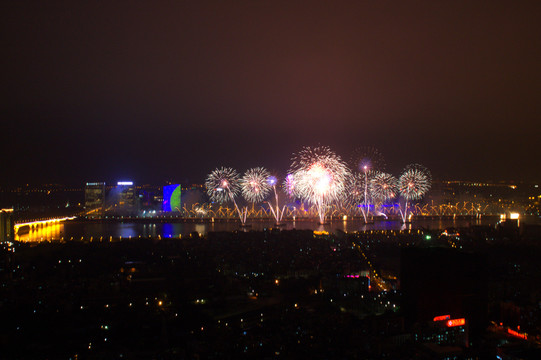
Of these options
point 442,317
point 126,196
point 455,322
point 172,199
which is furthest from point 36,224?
point 455,322

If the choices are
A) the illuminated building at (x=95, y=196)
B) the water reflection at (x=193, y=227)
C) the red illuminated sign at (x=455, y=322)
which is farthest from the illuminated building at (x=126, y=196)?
the red illuminated sign at (x=455, y=322)

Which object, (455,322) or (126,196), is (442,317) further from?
(126,196)

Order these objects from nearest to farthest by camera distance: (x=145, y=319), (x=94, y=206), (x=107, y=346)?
(x=107, y=346) → (x=145, y=319) → (x=94, y=206)

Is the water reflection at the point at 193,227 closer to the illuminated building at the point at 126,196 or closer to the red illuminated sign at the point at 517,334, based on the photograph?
the illuminated building at the point at 126,196

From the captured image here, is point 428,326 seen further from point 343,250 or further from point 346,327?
point 343,250

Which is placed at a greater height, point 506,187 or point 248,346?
point 506,187

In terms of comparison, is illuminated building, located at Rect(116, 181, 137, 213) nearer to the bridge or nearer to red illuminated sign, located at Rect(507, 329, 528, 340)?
the bridge

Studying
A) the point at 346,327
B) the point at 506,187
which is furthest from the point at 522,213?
the point at 346,327

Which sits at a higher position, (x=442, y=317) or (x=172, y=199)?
(x=172, y=199)
